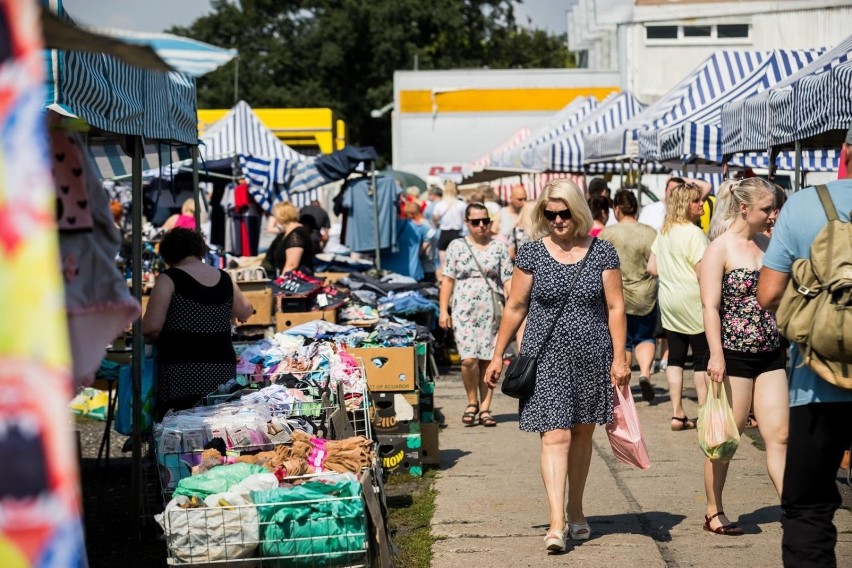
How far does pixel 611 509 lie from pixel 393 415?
5.68 feet

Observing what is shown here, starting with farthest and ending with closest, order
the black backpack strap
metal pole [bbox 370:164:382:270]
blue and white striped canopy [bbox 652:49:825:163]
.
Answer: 1. metal pole [bbox 370:164:382:270]
2. blue and white striped canopy [bbox 652:49:825:163]
3. the black backpack strap

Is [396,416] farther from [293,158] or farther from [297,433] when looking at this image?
[293,158]

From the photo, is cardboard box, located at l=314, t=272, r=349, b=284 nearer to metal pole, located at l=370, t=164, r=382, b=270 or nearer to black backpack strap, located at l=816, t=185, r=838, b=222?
metal pole, located at l=370, t=164, r=382, b=270

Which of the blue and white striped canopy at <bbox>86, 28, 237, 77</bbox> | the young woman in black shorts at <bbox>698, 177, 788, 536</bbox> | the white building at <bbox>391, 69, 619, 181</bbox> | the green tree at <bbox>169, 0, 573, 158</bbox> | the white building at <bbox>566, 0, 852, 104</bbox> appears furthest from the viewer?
the green tree at <bbox>169, 0, 573, 158</bbox>

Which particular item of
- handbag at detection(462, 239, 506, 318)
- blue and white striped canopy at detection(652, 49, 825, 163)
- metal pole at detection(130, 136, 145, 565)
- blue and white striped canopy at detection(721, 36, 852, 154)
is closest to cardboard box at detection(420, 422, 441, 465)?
handbag at detection(462, 239, 506, 318)

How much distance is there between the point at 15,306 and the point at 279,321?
29.7 ft

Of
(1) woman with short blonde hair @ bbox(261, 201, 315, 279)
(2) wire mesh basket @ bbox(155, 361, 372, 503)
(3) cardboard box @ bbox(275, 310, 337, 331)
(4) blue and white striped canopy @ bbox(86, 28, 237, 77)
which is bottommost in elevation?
(2) wire mesh basket @ bbox(155, 361, 372, 503)

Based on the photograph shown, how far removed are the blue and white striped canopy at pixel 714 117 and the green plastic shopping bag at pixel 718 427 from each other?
5818 mm

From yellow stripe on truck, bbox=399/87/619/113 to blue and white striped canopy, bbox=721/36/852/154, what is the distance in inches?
1059

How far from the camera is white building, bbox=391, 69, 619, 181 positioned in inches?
1458

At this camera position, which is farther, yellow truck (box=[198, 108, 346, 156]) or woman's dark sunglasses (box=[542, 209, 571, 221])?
yellow truck (box=[198, 108, 346, 156])

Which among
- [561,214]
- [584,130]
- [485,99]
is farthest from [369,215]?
[485,99]

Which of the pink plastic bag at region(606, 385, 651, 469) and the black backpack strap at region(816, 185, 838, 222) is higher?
the black backpack strap at region(816, 185, 838, 222)

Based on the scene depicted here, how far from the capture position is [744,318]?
609cm
